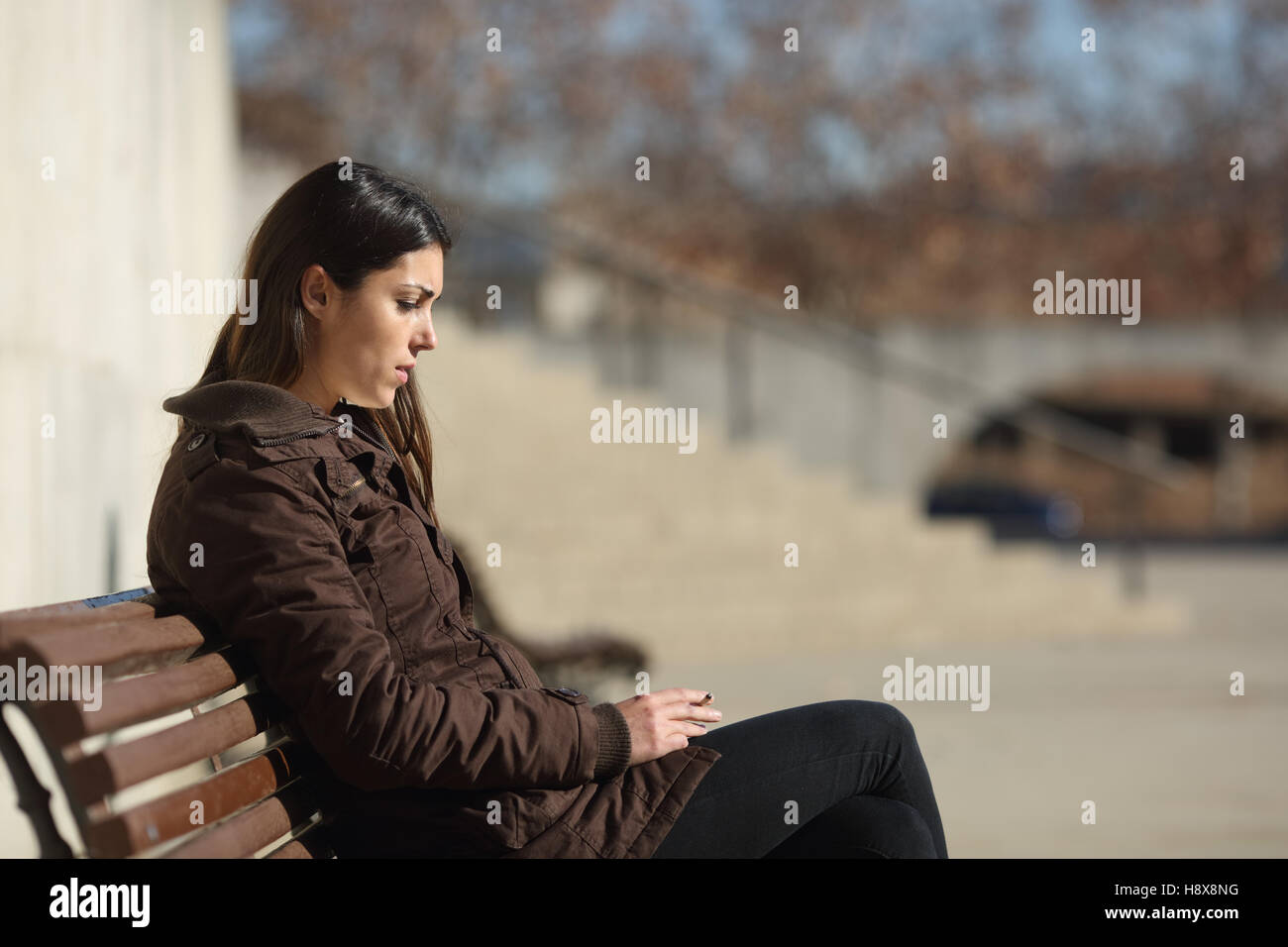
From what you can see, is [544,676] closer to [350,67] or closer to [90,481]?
[90,481]

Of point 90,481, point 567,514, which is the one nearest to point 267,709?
point 90,481

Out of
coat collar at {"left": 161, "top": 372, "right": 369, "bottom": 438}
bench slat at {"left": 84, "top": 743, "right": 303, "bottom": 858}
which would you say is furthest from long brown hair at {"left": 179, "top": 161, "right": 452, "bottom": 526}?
bench slat at {"left": 84, "top": 743, "right": 303, "bottom": 858}

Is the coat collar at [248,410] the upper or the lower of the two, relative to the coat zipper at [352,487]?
upper

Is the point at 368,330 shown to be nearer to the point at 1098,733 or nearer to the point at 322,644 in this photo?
the point at 322,644

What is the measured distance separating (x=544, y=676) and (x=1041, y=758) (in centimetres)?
238

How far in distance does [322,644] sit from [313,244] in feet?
2.40

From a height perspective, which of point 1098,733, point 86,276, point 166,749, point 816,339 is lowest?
point 1098,733

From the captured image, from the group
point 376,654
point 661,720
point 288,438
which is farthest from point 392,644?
point 661,720

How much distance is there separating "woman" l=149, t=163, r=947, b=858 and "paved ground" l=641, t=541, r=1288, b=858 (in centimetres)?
299

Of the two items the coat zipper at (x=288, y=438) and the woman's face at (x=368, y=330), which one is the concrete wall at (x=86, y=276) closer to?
the woman's face at (x=368, y=330)

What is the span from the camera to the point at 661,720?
2.41m

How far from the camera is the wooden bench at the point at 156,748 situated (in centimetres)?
174

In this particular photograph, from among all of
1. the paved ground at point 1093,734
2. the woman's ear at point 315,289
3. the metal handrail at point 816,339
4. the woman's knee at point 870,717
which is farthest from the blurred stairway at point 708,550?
the woman's ear at point 315,289

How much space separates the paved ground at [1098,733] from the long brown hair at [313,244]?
3646 millimetres
